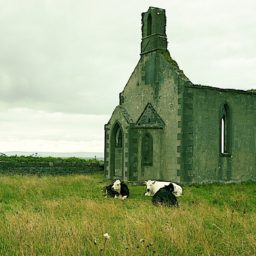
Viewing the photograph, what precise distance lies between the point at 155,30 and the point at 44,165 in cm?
1290

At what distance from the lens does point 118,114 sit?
2614cm

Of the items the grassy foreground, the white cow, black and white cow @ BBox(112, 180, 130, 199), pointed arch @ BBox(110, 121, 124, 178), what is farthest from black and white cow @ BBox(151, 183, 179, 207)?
pointed arch @ BBox(110, 121, 124, 178)

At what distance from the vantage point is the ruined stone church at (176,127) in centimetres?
2309

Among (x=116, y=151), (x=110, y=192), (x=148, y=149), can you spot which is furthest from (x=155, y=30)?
(x=110, y=192)

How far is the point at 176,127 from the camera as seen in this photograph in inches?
918

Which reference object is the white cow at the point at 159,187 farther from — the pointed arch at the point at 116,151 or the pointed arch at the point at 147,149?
the pointed arch at the point at 116,151

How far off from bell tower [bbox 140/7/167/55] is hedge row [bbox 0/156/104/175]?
34.3 feet

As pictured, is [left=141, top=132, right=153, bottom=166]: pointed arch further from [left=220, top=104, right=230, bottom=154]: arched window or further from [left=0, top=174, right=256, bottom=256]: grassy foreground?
[left=0, top=174, right=256, bottom=256]: grassy foreground

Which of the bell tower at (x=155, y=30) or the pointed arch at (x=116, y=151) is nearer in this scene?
the bell tower at (x=155, y=30)

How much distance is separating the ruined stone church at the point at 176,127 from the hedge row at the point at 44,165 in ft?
13.6

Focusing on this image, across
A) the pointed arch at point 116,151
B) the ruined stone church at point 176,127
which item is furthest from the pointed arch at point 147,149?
the pointed arch at point 116,151

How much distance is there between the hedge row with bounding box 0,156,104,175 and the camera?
94.0 feet

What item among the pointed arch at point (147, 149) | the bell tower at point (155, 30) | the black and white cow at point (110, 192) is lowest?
the black and white cow at point (110, 192)

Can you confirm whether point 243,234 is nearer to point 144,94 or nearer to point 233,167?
point 233,167
